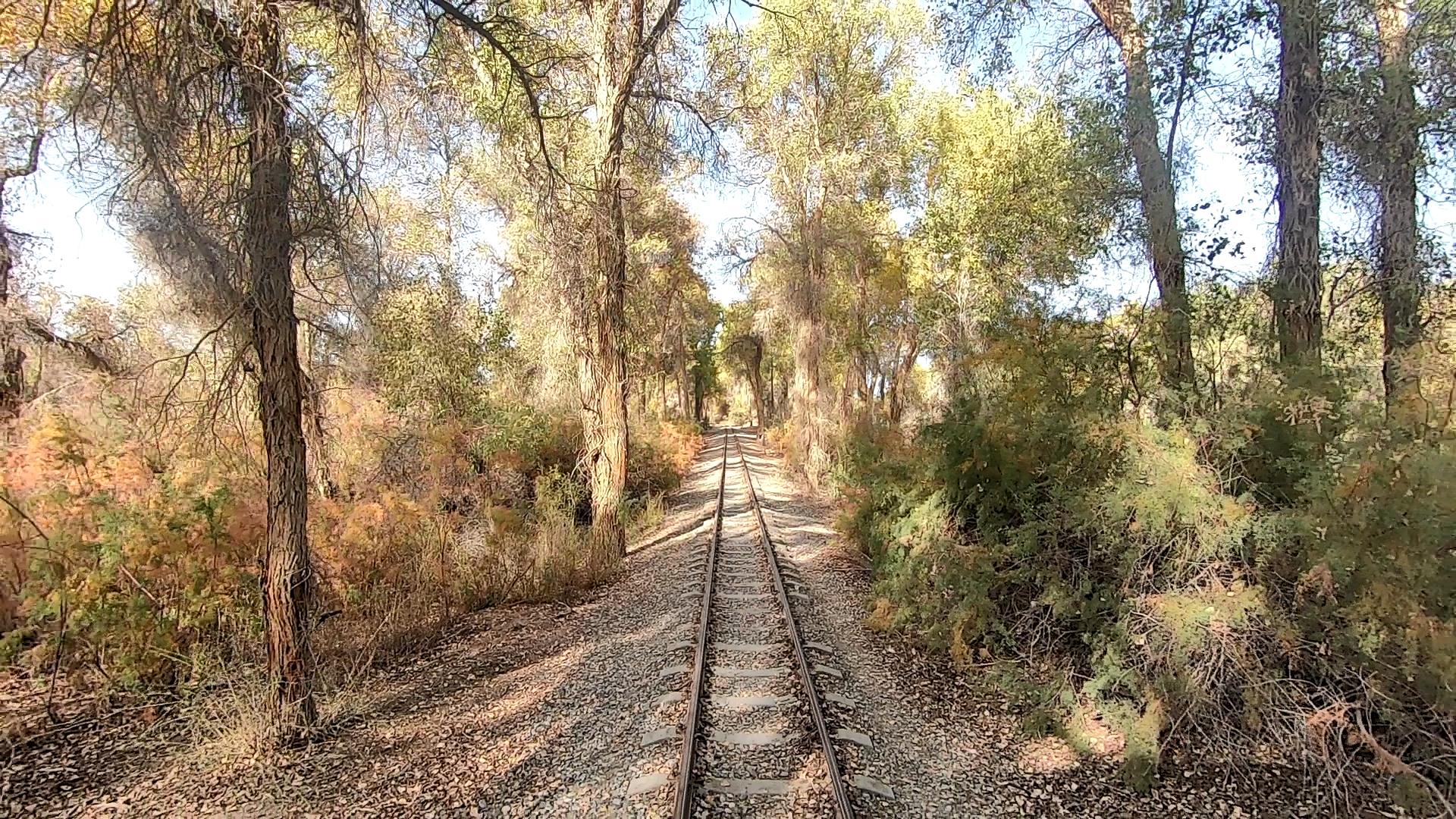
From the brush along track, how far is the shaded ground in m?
0.24

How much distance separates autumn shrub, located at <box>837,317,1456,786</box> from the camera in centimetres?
369

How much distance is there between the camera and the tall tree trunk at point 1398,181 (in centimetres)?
552

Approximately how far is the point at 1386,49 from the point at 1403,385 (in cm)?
369

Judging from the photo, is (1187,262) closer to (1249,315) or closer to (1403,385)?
(1249,315)

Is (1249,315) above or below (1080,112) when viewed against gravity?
below

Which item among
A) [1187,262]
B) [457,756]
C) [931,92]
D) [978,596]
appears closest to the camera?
[457,756]

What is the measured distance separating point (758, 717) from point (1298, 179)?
6.60m

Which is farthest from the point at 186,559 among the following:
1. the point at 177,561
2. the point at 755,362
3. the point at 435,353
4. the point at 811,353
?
the point at 755,362

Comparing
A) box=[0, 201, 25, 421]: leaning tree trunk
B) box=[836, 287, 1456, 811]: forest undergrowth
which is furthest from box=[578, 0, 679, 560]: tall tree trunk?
box=[0, 201, 25, 421]: leaning tree trunk

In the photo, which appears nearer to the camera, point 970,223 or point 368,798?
point 368,798

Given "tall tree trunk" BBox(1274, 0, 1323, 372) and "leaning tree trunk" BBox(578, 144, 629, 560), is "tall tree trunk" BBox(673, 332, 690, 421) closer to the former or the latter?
"leaning tree trunk" BBox(578, 144, 629, 560)

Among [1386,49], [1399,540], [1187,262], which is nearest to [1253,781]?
[1399,540]

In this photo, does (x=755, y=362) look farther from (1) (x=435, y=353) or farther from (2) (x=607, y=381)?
(2) (x=607, y=381)

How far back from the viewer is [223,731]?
4742 millimetres
